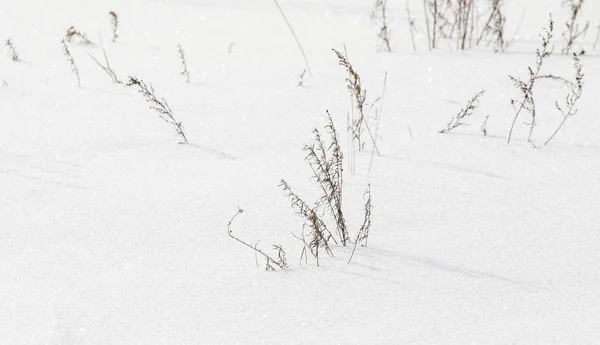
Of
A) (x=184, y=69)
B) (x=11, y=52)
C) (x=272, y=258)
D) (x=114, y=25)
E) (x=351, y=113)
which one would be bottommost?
(x=272, y=258)

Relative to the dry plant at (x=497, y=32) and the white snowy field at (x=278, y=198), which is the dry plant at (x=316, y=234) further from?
the dry plant at (x=497, y=32)

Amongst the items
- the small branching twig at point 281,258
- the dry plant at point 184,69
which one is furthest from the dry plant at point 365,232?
the dry plant at point 184,69

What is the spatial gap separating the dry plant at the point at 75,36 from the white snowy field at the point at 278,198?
8 cm

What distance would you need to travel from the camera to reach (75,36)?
412cm

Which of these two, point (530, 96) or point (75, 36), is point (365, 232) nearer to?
point (530, 96)

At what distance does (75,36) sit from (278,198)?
224cm

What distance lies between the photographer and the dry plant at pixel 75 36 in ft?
12.9

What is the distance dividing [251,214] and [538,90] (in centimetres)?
165

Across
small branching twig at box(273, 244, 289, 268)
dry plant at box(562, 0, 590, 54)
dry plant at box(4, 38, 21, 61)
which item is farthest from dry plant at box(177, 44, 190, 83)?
dry plant at box(562, 0, 590, 54)

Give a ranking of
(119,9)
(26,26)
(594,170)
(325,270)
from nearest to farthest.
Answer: (325,270)
(594,170)
(26,26)
(119,9)

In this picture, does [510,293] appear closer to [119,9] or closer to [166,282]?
[166,282]

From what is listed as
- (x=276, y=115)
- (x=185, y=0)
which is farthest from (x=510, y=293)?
(x=185, y=0)

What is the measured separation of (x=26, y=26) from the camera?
13.9ft

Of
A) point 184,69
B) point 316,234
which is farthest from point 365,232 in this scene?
point 184,69
